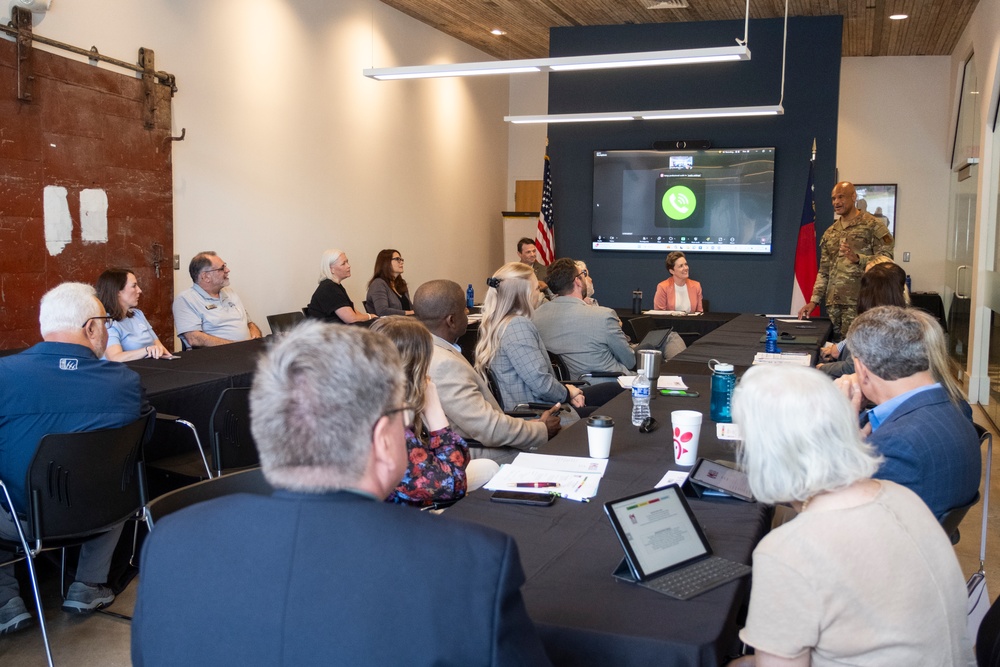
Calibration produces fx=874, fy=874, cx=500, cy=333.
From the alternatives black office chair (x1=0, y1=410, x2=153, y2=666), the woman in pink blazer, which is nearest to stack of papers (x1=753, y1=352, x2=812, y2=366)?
black office chair (x1=0, y1=410, x2=153, y2=666)

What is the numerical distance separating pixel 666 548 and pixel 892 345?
958 millimetres

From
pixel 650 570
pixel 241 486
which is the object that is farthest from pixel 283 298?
pixel 650 570

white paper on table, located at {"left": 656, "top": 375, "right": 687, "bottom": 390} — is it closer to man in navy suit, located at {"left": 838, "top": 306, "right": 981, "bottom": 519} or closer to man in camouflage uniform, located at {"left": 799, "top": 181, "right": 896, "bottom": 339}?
man in navy suit, located at {"left": 838, "top": 306, "right": 981, "bottom": 519}

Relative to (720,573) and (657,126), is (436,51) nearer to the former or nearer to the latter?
(657,126)

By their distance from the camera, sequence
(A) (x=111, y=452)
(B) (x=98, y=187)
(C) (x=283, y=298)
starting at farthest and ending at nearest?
1. (C) (x=283, y=298)
2. (B) (x=98, y=187)
3. (A) (x=111, y=452)

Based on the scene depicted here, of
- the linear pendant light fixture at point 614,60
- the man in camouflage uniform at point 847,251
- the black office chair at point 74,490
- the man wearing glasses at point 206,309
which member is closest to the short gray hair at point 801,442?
the black office chair at point 74,490

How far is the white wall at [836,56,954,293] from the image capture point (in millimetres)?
10867

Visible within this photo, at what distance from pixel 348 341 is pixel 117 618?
8.33 ft

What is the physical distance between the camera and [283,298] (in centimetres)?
749

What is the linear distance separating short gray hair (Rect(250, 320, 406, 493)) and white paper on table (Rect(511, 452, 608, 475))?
1332mm

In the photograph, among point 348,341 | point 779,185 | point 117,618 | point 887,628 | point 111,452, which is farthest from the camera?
point 779,185

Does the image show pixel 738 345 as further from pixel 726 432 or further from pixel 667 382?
pixel 726 432

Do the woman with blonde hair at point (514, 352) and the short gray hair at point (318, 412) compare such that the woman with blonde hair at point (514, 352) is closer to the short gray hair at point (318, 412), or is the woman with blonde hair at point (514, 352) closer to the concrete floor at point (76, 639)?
the concrete floor at point (76, 639)

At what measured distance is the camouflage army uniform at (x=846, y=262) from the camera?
23.3ft
